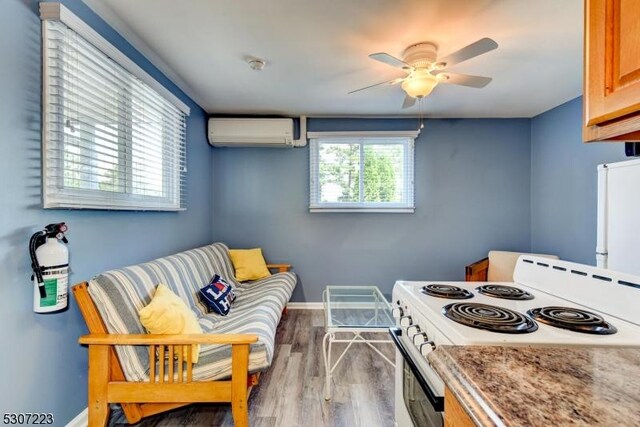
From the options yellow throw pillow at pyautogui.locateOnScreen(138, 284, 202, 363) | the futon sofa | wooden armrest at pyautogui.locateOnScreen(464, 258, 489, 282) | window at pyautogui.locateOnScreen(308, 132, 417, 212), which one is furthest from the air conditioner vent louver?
wooden armrest at pyautogui.locateOnScreen(464, 258, 489, 282)

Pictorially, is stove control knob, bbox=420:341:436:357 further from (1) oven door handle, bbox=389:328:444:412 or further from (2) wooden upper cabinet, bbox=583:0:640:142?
(2) wooden upper cabinet, bbox=583:0:640:142

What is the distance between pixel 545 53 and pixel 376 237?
7.74 ft

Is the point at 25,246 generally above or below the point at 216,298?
above

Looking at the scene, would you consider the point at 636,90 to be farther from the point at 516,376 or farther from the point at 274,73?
the point at 274,73

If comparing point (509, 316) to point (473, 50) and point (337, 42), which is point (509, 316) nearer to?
point (473, 50)

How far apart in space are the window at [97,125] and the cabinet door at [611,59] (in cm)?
213

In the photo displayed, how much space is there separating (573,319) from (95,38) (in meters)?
2.64

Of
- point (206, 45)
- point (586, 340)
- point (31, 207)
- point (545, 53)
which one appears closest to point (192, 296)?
point (31, 207)

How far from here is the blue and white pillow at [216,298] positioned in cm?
231

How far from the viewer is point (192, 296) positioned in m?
2.27

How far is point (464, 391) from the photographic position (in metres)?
0.59

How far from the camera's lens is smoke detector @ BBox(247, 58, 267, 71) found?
7.32 feet

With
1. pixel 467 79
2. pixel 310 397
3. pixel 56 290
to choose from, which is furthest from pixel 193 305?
pixel 467 79

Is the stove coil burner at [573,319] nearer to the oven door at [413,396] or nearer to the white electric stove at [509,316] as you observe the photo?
the white electric stove at [509,316]
